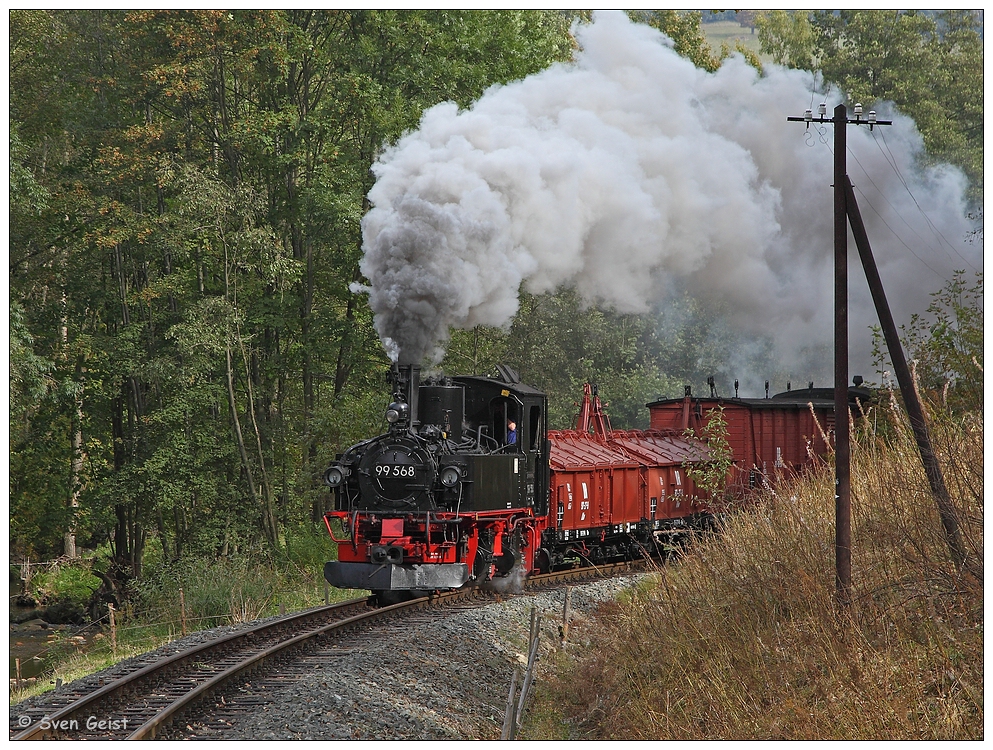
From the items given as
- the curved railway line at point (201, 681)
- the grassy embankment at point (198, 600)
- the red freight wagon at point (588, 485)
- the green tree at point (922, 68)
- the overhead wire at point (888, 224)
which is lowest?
the grassy embankment at point (198, 600)

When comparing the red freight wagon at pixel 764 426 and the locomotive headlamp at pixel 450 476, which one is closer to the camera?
the locomotive headlamp at pixel 450 476

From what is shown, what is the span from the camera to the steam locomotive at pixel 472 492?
11586 mm

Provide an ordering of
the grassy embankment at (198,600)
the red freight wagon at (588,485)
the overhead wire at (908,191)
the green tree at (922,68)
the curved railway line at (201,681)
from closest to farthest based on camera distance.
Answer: the curved railway line at (201,681)
the grassy embankment at (198,600)
the red freight wagon at (588,485)
the overhead wire at (908,191)
the green tree at (922,68)

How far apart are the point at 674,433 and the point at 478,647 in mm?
10279

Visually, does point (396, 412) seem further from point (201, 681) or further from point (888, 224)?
point (888, 224)

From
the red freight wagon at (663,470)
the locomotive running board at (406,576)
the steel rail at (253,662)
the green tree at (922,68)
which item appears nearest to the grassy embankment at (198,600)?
the steel rail at (253,662)

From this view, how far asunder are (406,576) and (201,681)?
3.06m

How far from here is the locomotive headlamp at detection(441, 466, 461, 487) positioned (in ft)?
37.6

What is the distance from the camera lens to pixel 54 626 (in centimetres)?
2358

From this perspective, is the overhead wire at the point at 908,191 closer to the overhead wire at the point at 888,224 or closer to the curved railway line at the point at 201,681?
the overhead wire at the point at 888,224

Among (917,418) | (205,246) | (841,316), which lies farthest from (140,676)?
(205,246)

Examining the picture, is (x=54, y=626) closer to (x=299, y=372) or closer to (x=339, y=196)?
(x=299, y=372)

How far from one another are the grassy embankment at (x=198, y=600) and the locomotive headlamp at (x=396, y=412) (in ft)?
12.5

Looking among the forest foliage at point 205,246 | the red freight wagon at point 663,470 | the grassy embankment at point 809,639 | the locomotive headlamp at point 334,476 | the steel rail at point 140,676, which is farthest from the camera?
the forest foliage at point 205,246
